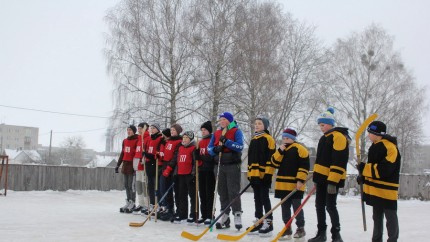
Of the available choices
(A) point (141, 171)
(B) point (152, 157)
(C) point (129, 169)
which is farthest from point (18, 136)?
(B) point (152, 157)

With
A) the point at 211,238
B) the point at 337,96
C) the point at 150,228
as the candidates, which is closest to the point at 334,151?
the point at 211,238

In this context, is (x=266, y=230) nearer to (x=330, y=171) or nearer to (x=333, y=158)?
(x=330, y=171)

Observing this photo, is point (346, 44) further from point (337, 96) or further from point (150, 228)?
point (150, 228)

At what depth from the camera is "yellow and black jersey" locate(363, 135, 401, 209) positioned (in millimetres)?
5520

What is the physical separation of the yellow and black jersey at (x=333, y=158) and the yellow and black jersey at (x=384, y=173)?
44cm

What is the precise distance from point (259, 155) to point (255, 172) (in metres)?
0.27

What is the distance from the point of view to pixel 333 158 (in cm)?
614

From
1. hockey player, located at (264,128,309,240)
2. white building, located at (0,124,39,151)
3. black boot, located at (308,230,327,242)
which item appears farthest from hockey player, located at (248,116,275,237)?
white building, located at (0,124,39,151)

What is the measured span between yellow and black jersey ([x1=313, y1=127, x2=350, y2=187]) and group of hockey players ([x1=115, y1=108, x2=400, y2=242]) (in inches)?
0.5

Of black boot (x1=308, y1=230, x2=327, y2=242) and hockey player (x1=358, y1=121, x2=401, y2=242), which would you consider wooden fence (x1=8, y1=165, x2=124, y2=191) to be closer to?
black boot (x1=308, y1=230, x2=327, y2=242)

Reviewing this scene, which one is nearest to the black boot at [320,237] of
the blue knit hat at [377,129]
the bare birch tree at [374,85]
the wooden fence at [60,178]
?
the blue knit hat at [377,129]

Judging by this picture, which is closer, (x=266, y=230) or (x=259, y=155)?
(x=266, y=230)

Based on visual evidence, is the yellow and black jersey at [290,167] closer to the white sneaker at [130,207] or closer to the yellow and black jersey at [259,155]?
the yellow and black jersey at [259,155]

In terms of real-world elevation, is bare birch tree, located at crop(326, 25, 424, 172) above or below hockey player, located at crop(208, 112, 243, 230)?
above
